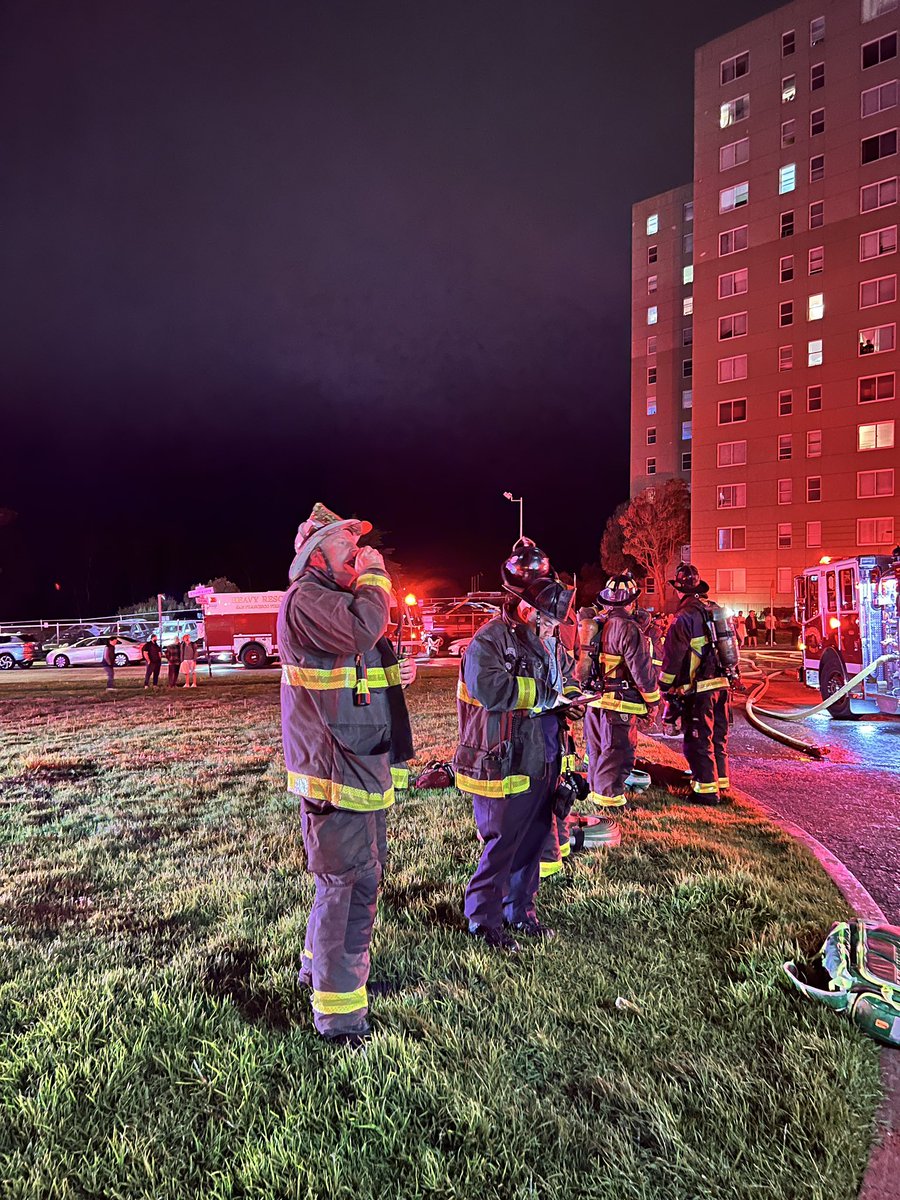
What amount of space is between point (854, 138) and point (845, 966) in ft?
146

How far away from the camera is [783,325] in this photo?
3712cm

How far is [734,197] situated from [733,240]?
250cm

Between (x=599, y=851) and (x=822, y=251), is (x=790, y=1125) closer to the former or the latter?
(x=599, y=851)

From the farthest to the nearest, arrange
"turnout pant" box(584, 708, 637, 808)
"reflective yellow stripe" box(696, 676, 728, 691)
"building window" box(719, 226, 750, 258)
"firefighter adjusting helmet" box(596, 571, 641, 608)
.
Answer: "building window" box(719, 226, 750, 258) < "reflective yellow stripe" box(696, 676, 728, 691) < "firefighter adjusting helmet" box(596, 571, 641, 608) < "turnout pant" box(584, 708, 637, 808)

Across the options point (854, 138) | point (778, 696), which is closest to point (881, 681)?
point (778, 696)

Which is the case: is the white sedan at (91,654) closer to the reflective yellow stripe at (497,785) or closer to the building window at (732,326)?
the reflective yellow stripe at (497,785)

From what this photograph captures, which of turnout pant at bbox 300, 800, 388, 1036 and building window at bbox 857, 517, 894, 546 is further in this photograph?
building window at bbox 857, 517, 894, 546

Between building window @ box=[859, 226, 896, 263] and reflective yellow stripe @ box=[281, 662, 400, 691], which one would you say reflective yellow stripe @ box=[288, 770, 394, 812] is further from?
building window @ box=[859, 226, 896, 263]

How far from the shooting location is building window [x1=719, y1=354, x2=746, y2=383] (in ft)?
126

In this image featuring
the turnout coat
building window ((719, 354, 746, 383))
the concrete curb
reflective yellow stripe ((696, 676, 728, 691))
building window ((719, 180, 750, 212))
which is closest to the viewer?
the concrete curb

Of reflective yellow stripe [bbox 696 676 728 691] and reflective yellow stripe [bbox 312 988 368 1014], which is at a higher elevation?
reflective yellow stripe [bbox 696 676 728 691]

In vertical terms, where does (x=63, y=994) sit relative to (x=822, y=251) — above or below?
below

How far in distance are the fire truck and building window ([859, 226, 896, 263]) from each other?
2981cm

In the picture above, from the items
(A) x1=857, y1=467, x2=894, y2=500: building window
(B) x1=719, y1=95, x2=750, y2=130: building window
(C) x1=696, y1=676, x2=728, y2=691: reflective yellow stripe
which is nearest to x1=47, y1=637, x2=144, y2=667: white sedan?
(C) x1=696, y1=676, x2=728, y2=691: reflective yellow stripe
